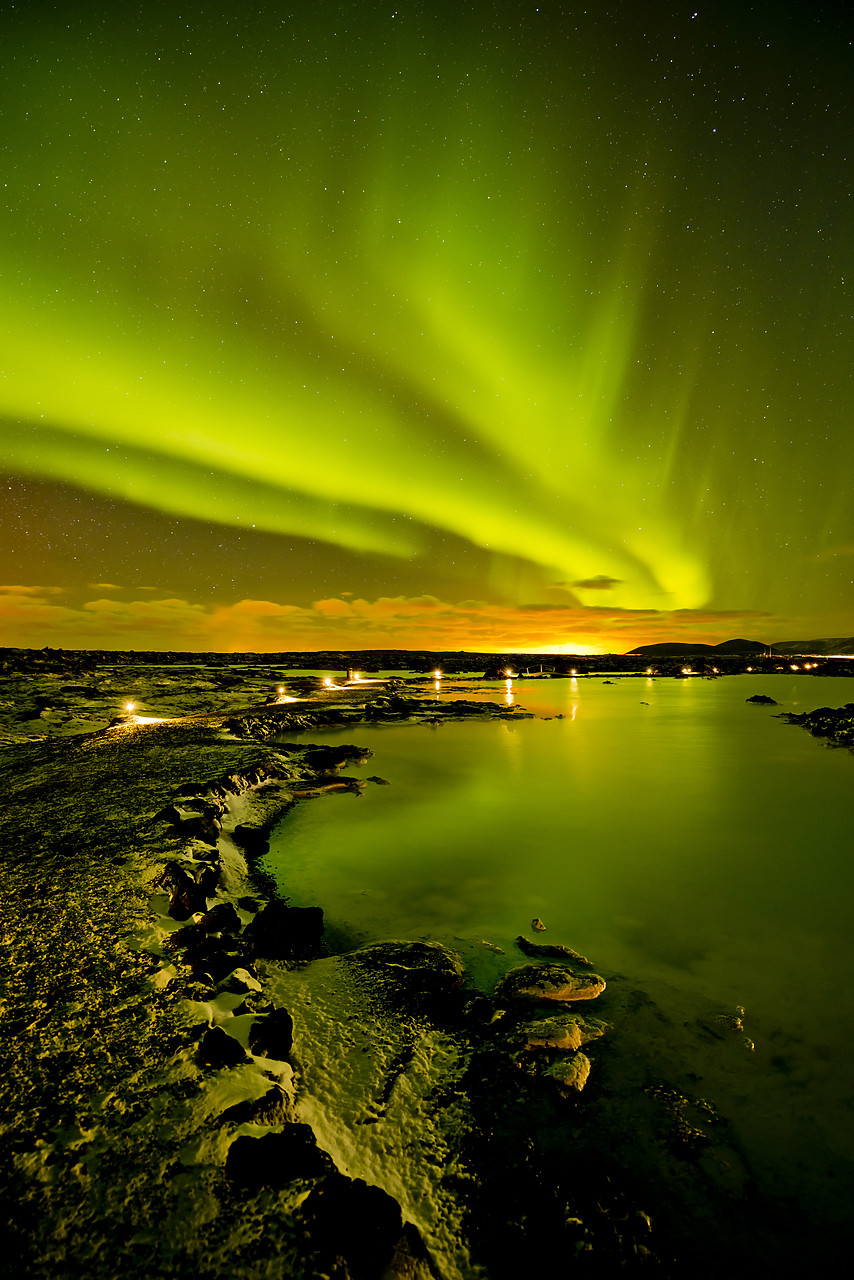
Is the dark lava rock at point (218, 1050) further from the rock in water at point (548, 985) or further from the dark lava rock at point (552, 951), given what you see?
the dark lava rock at point (552, 951)

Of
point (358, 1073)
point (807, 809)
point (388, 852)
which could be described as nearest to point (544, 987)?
point (358, 1073)

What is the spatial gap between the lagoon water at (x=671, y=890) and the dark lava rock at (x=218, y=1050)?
272 centimetres

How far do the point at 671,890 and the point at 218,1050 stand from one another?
719 centimetres

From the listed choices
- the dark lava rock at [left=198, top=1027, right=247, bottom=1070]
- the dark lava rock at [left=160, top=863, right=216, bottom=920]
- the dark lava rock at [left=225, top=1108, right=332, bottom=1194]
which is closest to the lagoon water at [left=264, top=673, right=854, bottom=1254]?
the dark lava rock at [left=160, top=863, right=216, bottom=920]

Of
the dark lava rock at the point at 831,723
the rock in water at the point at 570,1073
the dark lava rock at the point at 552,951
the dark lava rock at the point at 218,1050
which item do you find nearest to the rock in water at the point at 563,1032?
the rock in water at the point at 570,1073

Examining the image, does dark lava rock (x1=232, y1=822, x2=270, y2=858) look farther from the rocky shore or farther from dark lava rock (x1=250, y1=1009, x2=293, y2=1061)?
dark lava rock (x1=250, y1=1009, x2=293, y2=1061)

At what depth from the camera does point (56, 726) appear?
1964cm

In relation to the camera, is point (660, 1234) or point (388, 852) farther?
point (388, 852)

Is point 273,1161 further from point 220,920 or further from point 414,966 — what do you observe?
point 220,920

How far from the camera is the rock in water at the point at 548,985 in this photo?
5078mm

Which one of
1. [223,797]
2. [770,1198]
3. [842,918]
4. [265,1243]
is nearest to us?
Answer: [265,1243]

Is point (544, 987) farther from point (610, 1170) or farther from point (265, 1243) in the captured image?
point (265, 1243)

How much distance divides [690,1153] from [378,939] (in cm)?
370

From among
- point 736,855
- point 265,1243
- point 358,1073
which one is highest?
point 265,1243
